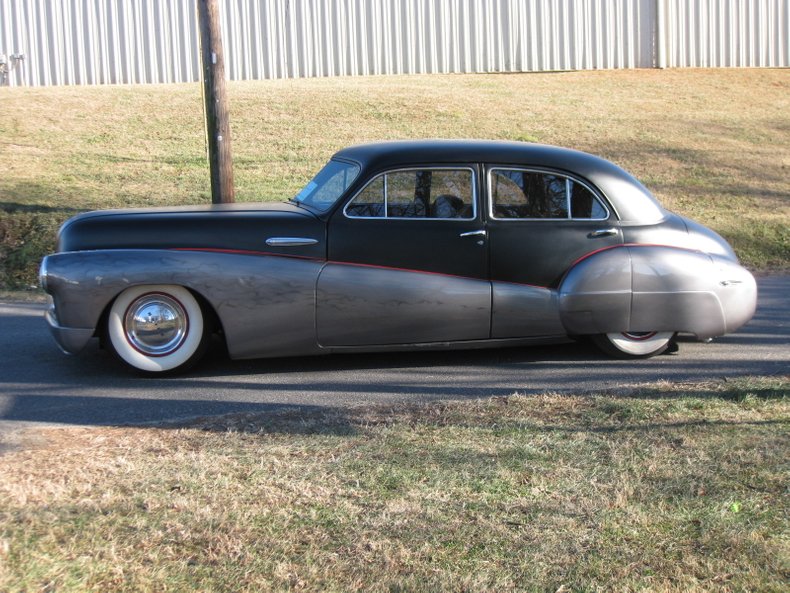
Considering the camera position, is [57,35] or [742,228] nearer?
[742,228]

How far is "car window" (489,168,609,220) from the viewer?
6863mm

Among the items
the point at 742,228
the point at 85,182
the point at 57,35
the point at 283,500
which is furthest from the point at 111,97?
the point at 283,500

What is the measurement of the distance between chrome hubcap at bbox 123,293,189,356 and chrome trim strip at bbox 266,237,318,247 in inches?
29.9

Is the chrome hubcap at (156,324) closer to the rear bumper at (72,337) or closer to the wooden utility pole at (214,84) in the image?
the rear bumper at (72,337)

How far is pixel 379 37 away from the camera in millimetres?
21500

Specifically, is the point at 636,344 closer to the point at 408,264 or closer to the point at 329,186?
the point at 408,264

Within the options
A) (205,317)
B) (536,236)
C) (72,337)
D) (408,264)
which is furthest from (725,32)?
(72,337)

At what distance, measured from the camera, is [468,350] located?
744 centimetres

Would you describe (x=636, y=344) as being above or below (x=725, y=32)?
below

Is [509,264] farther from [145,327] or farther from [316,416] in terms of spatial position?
[145,327]

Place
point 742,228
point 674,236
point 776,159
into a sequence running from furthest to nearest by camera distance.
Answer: point 776,159 → point 742,228 → point 674,236

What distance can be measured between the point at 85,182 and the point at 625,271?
9724 mm

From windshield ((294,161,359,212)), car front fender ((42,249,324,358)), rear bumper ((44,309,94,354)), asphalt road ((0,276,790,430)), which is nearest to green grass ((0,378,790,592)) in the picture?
asphalt road ((0,276,790,430))

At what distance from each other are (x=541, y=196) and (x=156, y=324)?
113 inches
